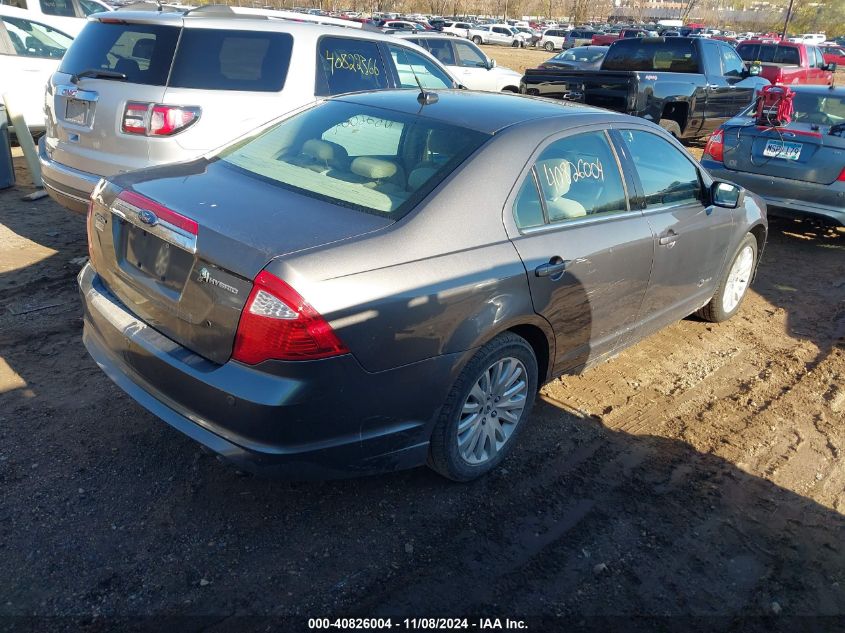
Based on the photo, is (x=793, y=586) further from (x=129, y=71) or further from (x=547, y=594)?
(x=129, y=71)

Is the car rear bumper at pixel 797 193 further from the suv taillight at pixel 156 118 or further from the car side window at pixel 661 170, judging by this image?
the suv taillight at pixel 156 118

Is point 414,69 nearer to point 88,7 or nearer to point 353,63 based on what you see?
point 353,63

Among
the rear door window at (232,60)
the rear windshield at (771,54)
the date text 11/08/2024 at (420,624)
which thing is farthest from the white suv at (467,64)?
the date text 11/08/2024 at (420,624)

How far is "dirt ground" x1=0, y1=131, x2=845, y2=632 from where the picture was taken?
2.74 meters

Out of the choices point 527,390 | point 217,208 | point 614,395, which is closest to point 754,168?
point 614,395

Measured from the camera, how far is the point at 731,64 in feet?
41.9

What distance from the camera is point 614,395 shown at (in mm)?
4469

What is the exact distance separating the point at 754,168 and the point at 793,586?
579cm

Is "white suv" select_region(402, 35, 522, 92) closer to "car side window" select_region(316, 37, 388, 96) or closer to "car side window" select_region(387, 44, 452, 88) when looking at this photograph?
"car side window" select_region(387, 44, 452, 88)

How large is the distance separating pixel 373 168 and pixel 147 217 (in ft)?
3.40

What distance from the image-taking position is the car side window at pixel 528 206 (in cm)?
333

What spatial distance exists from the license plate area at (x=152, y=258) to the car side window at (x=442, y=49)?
39.2ft

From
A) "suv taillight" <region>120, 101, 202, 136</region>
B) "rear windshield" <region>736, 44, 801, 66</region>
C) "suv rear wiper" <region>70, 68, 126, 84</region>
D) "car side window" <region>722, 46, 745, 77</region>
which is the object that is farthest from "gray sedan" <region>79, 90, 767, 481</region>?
"rear windshield" <region>736, 44, 801, 66</region>

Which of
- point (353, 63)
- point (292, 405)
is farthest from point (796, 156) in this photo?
point (292, 405)
